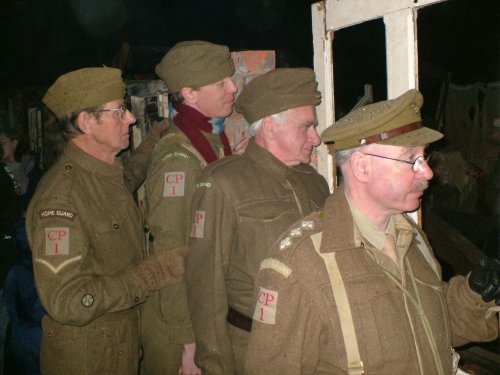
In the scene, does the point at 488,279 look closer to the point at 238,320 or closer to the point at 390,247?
the point at 390,247

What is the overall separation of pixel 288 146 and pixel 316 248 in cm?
100

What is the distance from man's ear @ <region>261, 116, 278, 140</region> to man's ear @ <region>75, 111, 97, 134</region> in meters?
A: 1.01

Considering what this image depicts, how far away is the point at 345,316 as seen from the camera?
5.09 ft

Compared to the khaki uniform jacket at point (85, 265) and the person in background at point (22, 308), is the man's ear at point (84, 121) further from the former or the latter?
the person in background at point (22, 308)

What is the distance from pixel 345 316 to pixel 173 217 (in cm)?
131

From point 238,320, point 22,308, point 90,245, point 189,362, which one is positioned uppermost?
point 90,245

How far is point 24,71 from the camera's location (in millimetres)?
10039

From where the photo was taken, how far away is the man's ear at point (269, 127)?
8.38 feet

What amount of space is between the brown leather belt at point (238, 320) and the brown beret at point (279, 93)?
109 cm

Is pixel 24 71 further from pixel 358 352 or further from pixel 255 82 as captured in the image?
pixel 358 352

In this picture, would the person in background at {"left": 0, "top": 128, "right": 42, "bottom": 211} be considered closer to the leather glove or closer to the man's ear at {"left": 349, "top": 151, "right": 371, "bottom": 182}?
the leather glove

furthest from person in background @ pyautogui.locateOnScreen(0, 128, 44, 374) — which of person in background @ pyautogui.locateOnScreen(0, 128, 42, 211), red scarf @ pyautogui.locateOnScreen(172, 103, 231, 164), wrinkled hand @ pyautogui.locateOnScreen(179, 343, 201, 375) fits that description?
person in background @ pyautogui.locateOnScreen(0, 128, 42, 211)

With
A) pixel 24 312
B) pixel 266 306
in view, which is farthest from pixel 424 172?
pixel 24 312

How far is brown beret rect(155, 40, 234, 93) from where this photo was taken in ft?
9.37
